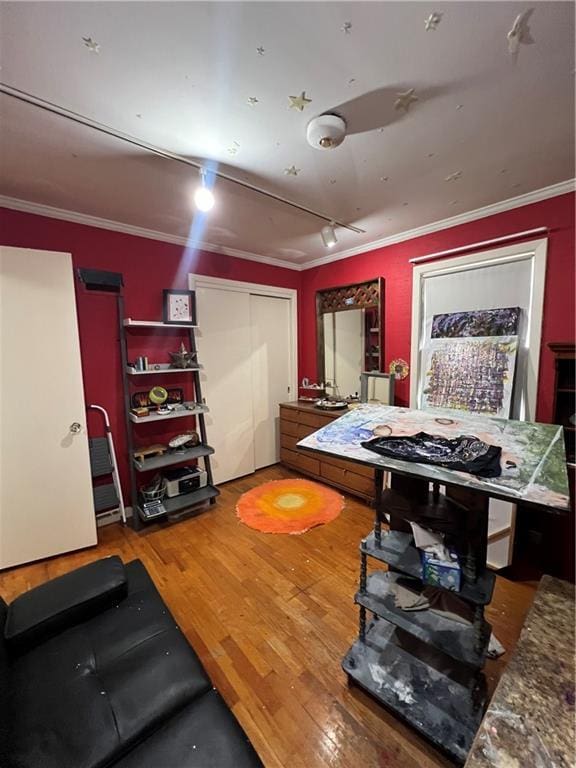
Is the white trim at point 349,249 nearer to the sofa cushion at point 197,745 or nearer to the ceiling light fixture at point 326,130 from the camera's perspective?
the ceiling light fixture at point 326,130

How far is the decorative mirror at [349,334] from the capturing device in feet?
11.0

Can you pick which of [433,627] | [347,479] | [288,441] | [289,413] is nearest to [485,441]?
[433,627]

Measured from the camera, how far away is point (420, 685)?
4.47 feet

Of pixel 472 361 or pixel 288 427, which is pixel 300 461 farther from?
pixel 472 361

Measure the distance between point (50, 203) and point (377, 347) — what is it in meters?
3.07

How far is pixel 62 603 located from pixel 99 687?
A: 41cm

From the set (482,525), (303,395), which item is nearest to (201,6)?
(482,525)

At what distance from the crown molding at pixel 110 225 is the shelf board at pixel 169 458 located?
2039 millimetres

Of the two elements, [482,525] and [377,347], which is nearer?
[482,525]

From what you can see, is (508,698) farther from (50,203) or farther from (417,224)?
(50,203)

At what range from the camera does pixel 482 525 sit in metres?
1.16

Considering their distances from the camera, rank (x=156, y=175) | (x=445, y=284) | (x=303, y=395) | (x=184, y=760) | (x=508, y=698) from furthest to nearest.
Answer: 1. (x=303, y=395)
2. (x=445, y=284)
3. (x=156, y=175)
4. (x=508, y=698)
5. (x=184, y=760)

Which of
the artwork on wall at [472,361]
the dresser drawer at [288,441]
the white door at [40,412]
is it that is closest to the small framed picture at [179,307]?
the white door at [40,412]

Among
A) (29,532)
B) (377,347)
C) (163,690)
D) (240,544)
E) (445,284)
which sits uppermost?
(445,284)
